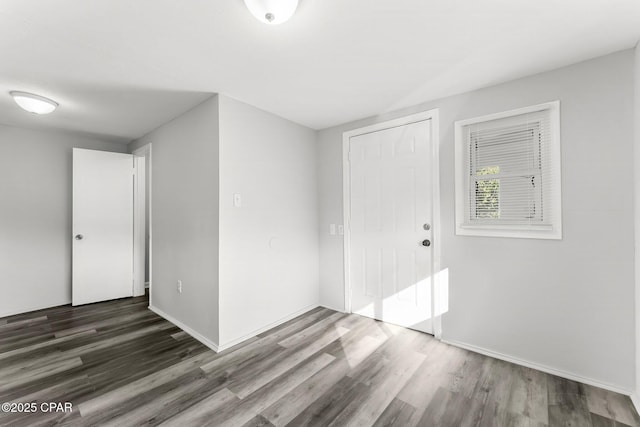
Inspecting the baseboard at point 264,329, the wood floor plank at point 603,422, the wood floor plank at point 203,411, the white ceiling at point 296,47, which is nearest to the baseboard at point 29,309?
the white ceiling at point 296,47

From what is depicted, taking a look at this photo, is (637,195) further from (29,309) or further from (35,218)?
(29,309)

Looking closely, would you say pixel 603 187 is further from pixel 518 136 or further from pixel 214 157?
pixel 214 157

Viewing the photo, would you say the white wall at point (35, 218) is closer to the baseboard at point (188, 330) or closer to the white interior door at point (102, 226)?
the white interior door at point (102, 226)

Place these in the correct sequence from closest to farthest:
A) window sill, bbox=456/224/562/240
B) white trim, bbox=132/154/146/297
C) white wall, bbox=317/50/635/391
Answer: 1. white wall, bbox=317/50/635/391
2. window sill, bbox=456/224/562/240
3. white trim, bbox=132/154/146/297

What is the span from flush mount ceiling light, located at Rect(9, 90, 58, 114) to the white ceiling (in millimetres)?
89

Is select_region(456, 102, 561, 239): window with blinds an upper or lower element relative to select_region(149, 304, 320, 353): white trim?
upper

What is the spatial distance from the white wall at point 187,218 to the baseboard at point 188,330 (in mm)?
29

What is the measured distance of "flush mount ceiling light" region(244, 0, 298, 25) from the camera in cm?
137

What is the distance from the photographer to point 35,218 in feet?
11.9

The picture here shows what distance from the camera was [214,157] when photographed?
8.50ft

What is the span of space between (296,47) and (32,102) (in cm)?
251

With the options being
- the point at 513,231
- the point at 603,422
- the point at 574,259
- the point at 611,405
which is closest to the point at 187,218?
the point at 513,231

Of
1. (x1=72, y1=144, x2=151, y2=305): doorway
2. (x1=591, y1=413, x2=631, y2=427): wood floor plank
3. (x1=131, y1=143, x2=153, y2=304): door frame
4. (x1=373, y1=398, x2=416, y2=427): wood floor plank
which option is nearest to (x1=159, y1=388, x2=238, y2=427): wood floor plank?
(x1=373, y1=398, x2=416, y2=427): wood floor plank

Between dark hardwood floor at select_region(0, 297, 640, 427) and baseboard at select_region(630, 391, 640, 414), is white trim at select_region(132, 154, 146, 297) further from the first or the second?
baseboard at select_region(630, 391, 640, 414)
